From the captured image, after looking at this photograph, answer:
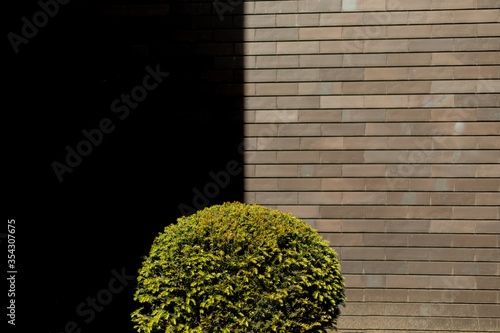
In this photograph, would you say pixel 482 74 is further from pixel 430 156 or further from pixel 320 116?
pixel 320 116

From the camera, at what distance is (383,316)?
12.9 feet

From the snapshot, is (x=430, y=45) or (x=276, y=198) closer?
(x=430, y=45)

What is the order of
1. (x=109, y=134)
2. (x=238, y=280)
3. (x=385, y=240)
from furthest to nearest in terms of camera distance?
(x=109, y=134), (x=385, y=240), (x=238, y=280)

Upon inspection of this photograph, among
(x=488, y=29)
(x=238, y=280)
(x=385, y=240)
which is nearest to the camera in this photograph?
(x=238, y=280)

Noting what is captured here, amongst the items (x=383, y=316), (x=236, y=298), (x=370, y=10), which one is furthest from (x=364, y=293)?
(x=370, y=10)

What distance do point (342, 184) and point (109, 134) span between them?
8.80 feet

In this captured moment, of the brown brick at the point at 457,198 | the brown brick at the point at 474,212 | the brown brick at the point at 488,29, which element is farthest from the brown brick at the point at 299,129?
the brown brick at the point at 488,29

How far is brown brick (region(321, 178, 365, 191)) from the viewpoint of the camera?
A: 392 cm

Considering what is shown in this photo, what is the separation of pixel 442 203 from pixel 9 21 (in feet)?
17.1

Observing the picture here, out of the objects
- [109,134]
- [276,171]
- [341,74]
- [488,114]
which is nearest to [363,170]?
[276,171]

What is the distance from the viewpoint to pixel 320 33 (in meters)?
3.91

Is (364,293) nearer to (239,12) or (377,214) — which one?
(377,214)

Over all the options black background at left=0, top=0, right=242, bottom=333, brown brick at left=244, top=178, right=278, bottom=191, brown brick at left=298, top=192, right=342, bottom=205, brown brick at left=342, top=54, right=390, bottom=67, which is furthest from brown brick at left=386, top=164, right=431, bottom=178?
black background at left=0, top=0, right=242, bottom=333

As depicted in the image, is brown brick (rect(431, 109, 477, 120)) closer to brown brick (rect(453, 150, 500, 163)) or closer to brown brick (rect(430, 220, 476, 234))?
brown brick (rect(453, 150, 500, 163))
